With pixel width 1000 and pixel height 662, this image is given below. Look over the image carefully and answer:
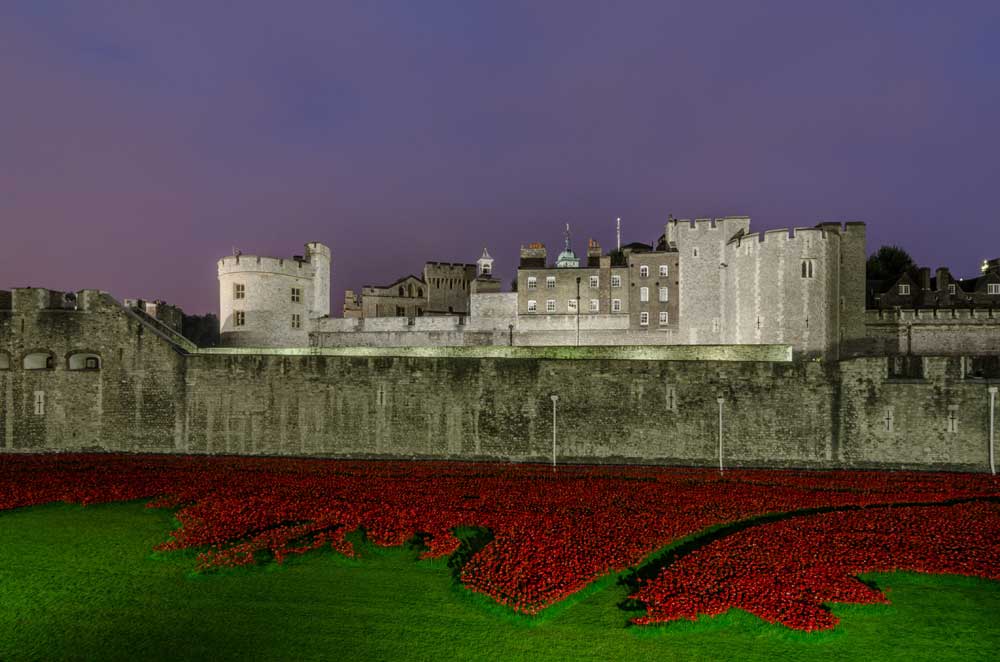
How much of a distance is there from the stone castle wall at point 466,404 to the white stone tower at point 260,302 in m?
14.2

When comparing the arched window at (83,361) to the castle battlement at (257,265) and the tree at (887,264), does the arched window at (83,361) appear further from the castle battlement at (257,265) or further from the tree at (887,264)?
the tree at (887,264)

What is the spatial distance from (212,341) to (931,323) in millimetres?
78519

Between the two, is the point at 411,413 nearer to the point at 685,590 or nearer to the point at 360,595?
the point at 360,595

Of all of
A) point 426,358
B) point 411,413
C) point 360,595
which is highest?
point 426,358

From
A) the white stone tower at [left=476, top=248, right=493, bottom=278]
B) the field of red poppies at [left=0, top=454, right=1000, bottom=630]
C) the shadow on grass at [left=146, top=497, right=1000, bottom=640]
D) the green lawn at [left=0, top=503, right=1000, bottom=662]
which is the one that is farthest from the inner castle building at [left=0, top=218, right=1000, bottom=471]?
the white stone tower at [left=476, top=248, right=493, bottom=278]

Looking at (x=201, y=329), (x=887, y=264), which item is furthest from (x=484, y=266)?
(x=887, y=264)

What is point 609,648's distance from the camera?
31.6 ft

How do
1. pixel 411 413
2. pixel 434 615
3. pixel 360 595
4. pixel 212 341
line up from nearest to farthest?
pixel 434 615
pixel 360 595
pixel 411 413
pixel 212 341

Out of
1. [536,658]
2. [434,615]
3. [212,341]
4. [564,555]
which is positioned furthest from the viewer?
[212,341]

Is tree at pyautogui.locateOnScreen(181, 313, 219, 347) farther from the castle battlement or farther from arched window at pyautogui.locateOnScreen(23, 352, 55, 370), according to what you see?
arched window at pyautogui.locateOnScreen(23, 352, 55, 370)

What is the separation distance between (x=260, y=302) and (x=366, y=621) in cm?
3575

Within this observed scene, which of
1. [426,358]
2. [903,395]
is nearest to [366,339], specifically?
[426,358]

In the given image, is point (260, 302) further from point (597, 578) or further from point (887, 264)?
point (887, 264)

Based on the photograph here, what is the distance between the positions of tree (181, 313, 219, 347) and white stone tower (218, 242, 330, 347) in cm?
2928
